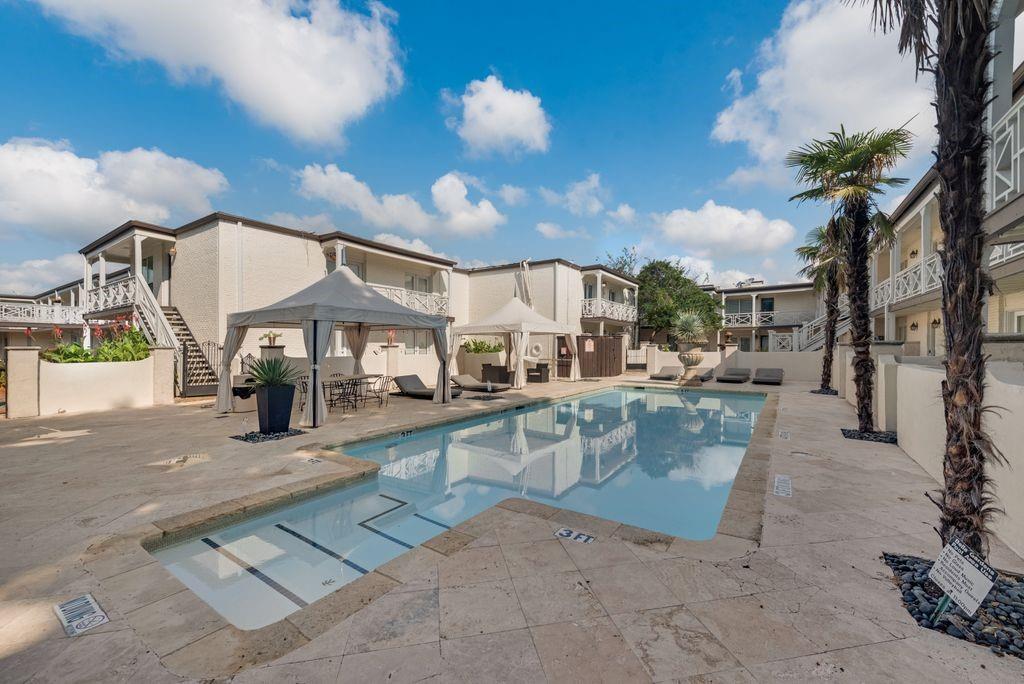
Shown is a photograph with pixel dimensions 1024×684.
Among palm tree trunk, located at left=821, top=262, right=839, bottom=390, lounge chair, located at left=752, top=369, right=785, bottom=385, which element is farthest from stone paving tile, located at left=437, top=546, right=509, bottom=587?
lounge chair, located at left=752, top=369, right=785, bottom=385

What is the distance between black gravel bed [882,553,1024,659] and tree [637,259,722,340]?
84.5 feet

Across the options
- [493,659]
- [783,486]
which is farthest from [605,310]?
[493,659]

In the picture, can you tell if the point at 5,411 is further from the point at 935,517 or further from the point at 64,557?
the point at 935,517

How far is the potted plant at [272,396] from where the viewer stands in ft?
24.7

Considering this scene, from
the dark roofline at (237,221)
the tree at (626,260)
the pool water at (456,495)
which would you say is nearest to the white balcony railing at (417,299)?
the dark roofline at (237,221)

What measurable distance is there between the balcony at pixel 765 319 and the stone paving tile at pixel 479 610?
97.9 ft

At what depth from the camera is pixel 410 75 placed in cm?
1440

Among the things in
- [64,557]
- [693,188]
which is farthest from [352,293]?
[693,188]

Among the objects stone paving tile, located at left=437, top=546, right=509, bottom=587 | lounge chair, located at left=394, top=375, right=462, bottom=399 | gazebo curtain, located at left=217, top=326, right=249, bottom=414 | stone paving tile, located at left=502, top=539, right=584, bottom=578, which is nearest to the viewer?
stone paving tile, located at left=437, top=546, right=509, bottom=587

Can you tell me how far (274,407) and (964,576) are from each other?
8615 mm

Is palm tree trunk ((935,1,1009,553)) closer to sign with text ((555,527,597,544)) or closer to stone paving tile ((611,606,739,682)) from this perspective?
stone paving tile ((611,606,739,682))

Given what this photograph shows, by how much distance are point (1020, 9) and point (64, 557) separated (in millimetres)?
11986

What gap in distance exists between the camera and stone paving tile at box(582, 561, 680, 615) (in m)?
2.64

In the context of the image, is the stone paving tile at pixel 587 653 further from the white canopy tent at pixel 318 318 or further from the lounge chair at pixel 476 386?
the lounge chair at pixel 476 386
